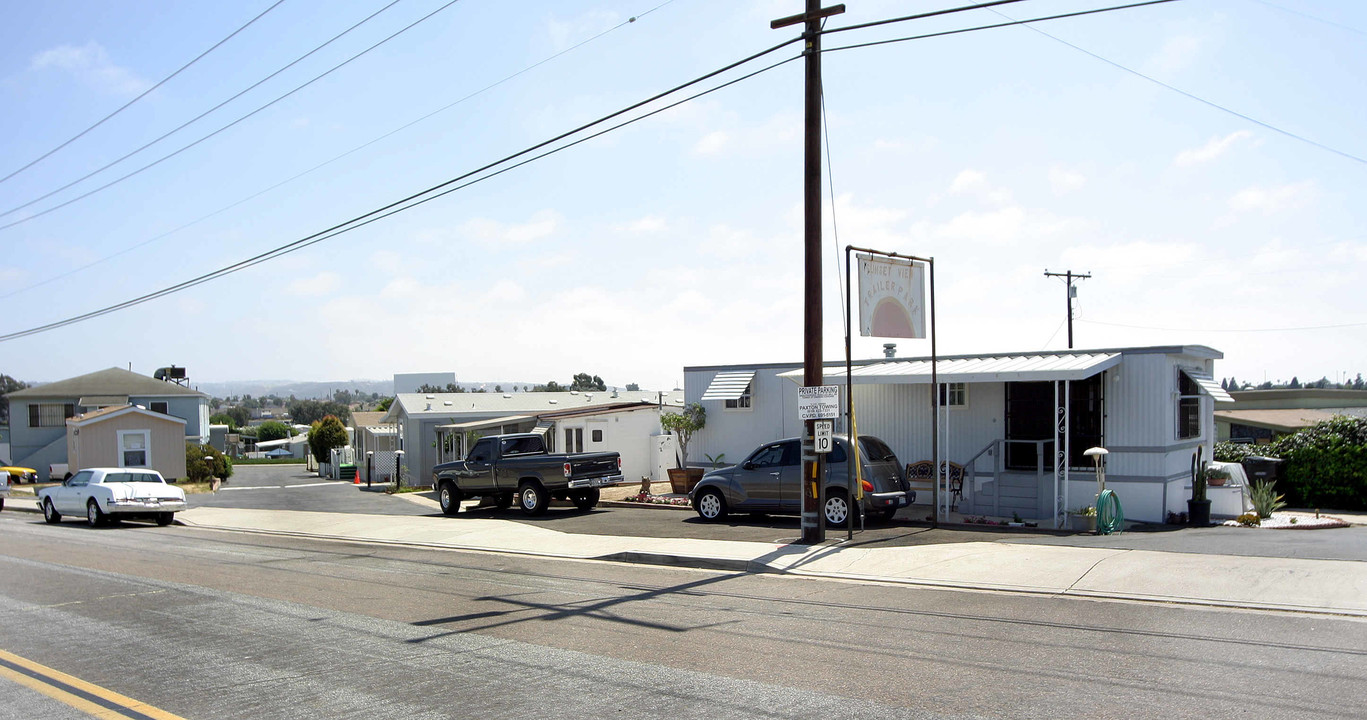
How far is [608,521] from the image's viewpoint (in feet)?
65.3

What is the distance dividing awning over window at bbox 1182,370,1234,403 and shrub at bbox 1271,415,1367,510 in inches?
223

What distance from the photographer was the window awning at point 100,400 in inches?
1927

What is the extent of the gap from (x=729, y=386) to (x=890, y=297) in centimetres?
789

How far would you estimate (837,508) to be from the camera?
16812 mm

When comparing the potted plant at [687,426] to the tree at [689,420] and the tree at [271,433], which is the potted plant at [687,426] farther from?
the tree at [271,433]

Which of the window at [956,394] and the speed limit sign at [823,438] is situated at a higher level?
the window at [956,394]

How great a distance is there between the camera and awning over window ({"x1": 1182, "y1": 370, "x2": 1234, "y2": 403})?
1773cm

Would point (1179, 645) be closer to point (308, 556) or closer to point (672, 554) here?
point (672, 554)

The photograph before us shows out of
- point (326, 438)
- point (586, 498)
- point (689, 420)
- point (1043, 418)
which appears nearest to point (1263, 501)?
point (1043, 418)

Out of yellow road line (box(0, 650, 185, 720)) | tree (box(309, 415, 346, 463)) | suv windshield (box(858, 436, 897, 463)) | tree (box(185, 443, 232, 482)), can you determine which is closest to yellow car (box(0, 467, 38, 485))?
tree (box(185, 443, 232, 482))

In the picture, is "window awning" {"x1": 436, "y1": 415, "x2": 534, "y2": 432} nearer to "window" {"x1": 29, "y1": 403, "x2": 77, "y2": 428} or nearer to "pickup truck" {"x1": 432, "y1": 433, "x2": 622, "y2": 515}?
"pickup truck" {"x1": 432, "y1": 433, "x2": 622, "y2": 515}

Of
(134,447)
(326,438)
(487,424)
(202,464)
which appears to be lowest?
(202,464)

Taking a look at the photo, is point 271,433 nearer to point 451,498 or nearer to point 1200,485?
point 451,498

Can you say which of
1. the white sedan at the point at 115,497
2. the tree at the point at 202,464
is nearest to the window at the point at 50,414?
the tree at the point at 202,464
